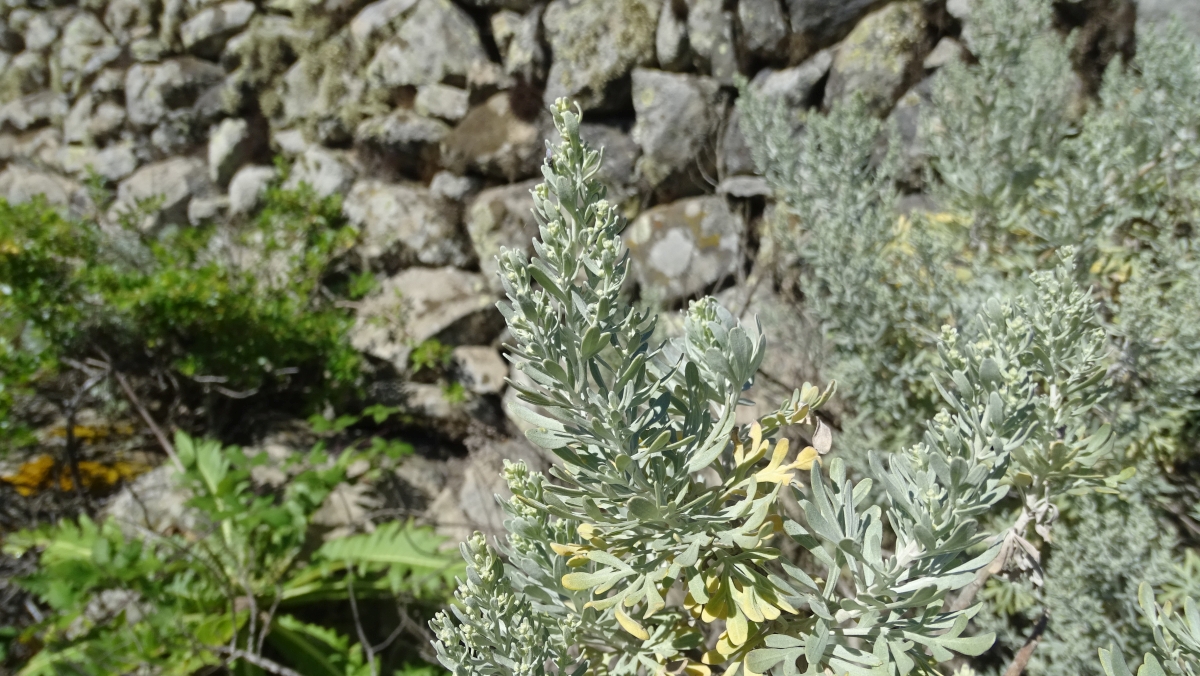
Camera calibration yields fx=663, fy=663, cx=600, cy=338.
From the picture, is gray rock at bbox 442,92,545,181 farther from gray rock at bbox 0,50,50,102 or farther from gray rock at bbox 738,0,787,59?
gray rock at bbox 0,50,50,102

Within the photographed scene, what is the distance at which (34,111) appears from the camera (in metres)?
6.80

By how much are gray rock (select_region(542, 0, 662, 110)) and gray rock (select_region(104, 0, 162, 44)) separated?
14.6 ft

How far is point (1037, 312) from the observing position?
0.97 meters

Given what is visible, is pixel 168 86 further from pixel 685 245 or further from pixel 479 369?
pixel 685 245

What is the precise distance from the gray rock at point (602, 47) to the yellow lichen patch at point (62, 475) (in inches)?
133

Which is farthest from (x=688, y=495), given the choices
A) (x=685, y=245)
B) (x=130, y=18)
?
(x=130, y=18)

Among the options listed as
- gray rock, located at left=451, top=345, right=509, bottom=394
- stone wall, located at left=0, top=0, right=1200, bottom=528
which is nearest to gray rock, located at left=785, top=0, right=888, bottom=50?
stone wall, located at left=0, top=0, right=1200, bottom=528

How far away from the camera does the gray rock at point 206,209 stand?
547 centimetres

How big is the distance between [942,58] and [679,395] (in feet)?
9.87

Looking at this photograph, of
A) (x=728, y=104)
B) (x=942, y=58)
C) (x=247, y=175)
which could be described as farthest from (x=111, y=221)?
(x=942, y=58)

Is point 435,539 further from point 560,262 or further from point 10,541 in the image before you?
point 560,262

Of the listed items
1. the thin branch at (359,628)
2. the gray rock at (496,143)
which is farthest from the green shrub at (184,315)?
the thin branch at (359,628)

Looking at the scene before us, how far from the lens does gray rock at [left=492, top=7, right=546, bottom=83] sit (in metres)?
4.32

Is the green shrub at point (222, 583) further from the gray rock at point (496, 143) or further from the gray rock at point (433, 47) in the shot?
the gray rock at point (433, 47)
